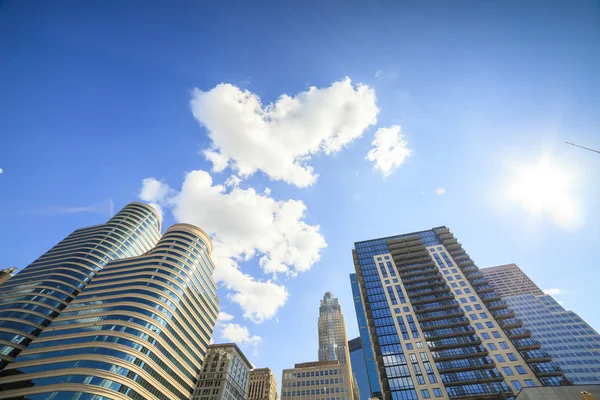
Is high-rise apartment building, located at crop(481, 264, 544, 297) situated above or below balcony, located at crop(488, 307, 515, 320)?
above

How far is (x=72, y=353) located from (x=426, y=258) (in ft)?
343

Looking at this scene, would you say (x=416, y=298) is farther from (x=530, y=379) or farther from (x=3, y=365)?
(x=3, y=365)

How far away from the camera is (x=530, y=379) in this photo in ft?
206

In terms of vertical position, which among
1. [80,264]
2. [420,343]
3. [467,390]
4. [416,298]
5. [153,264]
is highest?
[80,264]

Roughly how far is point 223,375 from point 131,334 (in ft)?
212

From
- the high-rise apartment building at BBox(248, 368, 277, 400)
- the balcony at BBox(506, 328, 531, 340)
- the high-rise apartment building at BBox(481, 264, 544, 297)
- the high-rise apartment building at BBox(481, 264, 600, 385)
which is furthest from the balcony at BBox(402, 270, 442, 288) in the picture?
the high-rise apartment building at BBox(481, 264, 544, 297)

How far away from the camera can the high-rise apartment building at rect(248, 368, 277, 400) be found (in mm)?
143125

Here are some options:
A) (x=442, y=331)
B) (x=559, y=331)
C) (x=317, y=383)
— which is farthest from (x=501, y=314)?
(x=559, y=331)

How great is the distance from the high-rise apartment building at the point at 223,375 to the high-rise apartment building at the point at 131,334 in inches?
1128

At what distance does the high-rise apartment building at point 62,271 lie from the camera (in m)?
79.0

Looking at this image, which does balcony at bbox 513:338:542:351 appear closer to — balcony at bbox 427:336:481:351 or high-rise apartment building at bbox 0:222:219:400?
balcony at bbox 427:336:481:351

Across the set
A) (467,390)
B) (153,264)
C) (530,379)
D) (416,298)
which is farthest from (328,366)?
(153,264)

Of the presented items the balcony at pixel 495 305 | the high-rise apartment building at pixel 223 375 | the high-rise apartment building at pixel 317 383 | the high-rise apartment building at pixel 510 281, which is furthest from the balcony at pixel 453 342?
the high-rise apartment building at pixel 510 281

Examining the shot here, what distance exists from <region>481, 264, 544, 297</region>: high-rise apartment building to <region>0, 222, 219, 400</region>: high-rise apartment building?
565ft
